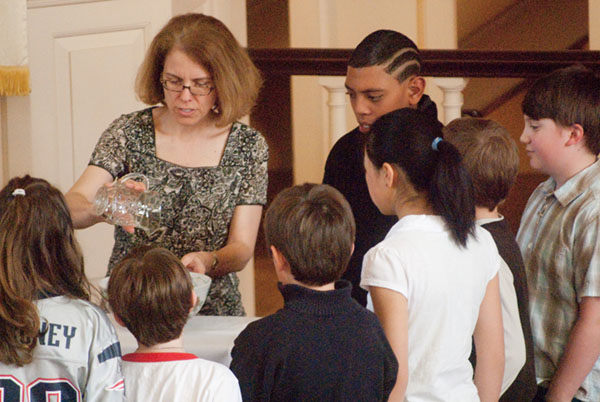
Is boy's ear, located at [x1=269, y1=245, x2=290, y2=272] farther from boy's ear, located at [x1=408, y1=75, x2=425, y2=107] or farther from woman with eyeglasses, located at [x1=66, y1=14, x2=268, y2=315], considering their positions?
boy's ear, located at [x1=408, y1=75, x2=425, y2=107]

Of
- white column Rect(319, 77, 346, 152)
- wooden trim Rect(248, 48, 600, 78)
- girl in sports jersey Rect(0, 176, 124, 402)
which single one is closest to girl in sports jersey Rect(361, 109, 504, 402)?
girl in sports jersey Rect(0, 176, 124, 402)

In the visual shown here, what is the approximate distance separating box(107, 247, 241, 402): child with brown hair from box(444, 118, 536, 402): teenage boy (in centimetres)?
75

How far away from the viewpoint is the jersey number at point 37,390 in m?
1.66

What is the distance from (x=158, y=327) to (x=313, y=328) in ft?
0.97

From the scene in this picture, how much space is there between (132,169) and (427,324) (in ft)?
3.61

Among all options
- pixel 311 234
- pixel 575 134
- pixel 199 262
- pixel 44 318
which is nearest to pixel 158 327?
pixel 44 318

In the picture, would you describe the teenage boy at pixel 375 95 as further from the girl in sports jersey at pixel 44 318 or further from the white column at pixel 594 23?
the white column at pixel 594 23

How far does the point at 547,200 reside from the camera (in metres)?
2.35

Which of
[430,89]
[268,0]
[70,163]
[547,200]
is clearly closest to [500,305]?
[547,200]

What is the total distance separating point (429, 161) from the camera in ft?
6.24

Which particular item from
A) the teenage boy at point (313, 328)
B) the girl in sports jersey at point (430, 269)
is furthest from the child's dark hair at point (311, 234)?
the girl in sports jersey at point (430, 269)

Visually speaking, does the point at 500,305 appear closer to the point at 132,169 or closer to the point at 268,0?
the point at 132,169

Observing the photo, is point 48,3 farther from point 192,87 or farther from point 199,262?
point 199,262

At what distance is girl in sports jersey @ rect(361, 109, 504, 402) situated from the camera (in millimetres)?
1811
